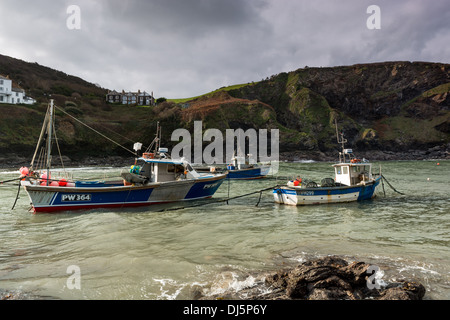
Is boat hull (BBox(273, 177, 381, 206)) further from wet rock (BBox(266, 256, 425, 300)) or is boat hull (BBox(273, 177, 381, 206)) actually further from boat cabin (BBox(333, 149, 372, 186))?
wet rock (BBox(266, 256, 425, 300))

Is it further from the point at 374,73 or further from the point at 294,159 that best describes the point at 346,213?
the point at 374,73

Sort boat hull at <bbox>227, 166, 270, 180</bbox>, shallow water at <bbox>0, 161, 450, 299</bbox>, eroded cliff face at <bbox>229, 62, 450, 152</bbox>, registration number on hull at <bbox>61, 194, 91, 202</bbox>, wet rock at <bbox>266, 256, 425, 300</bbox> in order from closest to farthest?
wet rock at <bbox>266, 256, 425, 300</bbox>
shallow water at <bbox>0, 161, 450, 299</bbox>
registration number on hull at <bbox>61, 194, 91, 202</bbox>
boat hull at <bbox>227, 166, 270, 180</bbox>
eroded cliff face at <bbox>229, 62, 450, 152</bbox>

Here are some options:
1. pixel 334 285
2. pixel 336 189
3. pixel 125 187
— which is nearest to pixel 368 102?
pixel 336 189

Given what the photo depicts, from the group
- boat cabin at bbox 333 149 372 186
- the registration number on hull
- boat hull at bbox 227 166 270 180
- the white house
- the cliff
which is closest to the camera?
the registration number on hull

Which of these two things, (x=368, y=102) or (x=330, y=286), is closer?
(x=330, y=286)

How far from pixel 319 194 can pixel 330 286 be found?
1202cm

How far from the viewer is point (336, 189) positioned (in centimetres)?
1694

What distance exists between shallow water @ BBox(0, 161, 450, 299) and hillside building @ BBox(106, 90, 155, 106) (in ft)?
347

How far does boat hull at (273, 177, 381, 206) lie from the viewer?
16.5 meters

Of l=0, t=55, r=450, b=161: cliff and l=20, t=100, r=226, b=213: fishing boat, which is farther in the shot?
l=0, t=55, r=450, b=161: cliff

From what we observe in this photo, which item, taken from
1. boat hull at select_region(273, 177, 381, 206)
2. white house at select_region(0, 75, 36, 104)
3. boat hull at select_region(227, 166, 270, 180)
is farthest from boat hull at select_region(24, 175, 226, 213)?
white house at select_region(0, 75, 36, 104)

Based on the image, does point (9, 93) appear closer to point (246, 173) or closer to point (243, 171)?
point (243, 171)

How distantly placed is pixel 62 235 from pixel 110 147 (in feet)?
212
